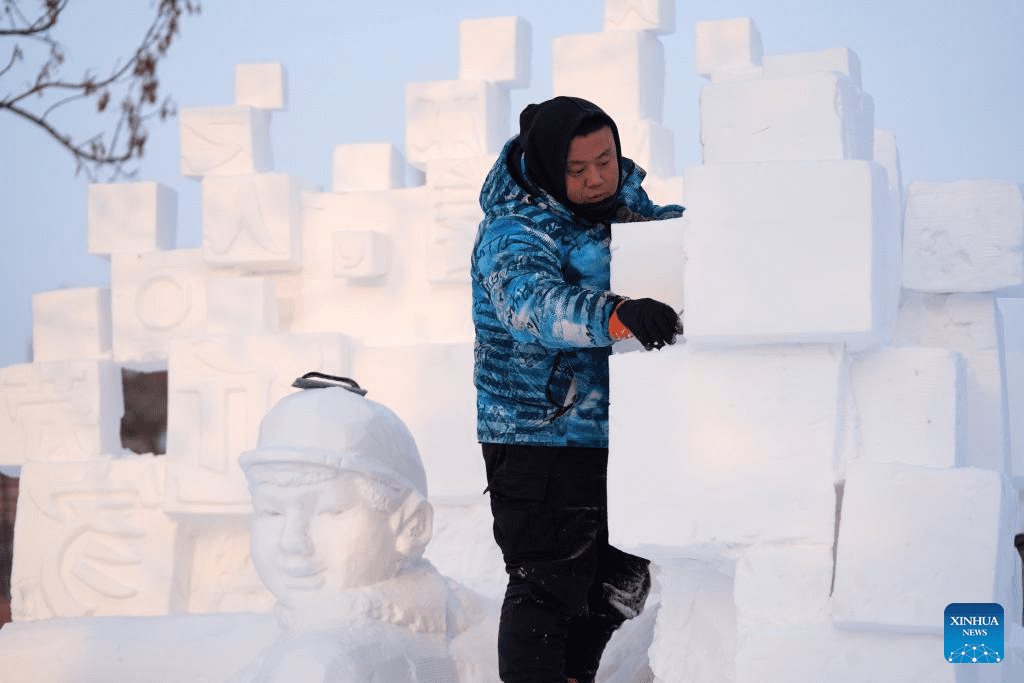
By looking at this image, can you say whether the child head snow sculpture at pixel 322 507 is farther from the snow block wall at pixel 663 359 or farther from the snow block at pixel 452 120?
the snow block at pixel 452 120

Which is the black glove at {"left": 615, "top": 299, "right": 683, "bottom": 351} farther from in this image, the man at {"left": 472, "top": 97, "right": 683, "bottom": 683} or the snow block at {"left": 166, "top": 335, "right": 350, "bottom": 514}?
the snow block at {"left": 166, "top": 335, "right": 350, "bottom": 514}

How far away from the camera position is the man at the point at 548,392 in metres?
2.98

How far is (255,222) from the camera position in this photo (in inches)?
255

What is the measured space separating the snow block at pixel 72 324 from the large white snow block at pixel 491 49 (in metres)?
2.18

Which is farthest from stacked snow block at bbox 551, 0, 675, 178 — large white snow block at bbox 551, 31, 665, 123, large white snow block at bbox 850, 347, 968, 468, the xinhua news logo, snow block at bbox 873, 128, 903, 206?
the xinhua news logo

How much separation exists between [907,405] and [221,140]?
181 inches

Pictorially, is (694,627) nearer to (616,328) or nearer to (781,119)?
(616,328)

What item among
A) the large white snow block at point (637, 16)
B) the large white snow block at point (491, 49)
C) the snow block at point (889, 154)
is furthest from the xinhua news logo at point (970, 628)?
the large white snow block at point (491, 49)

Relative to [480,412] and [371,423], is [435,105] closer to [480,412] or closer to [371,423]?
[371,423]

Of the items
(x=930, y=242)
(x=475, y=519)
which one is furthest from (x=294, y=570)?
(x=930, y=242)

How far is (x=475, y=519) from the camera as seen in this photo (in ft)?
19.5

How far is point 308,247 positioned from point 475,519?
1.62m

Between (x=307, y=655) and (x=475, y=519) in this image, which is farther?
(x=475, y=519)

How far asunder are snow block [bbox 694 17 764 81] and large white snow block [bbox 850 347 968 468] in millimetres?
3626
